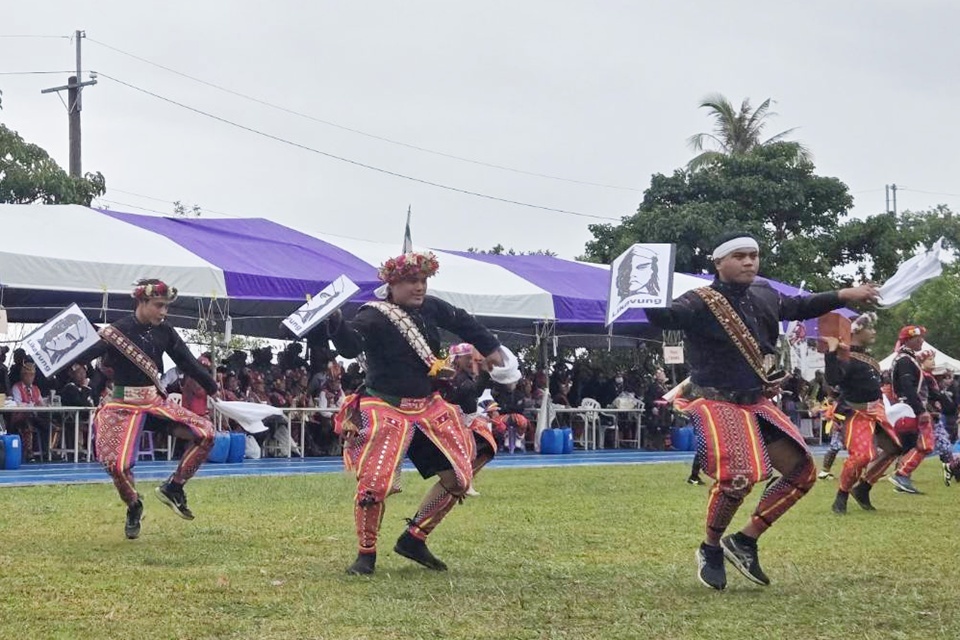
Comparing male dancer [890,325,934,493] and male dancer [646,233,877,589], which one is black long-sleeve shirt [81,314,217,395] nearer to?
male dancer [646,233,877,589]

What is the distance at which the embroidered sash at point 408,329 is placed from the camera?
26.4ft

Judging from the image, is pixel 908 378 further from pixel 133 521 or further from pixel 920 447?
pixel 133 521

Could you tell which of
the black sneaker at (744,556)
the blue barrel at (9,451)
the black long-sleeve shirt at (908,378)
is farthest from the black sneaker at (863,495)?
the blue barrel at (9,451)

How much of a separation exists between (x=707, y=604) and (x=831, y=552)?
2.83 m

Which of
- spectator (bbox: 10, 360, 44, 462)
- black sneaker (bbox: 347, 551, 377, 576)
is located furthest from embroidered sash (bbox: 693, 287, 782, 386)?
spectator (bbox: 10, 360, 44, 462)

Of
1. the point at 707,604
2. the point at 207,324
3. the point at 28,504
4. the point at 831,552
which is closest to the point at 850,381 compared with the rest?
the point at 831,552

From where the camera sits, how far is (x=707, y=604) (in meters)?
6.63

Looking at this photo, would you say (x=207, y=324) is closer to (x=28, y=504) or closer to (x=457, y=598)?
(x=28, y=504)

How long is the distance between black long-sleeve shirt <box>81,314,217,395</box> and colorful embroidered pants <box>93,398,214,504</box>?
20 centimetres

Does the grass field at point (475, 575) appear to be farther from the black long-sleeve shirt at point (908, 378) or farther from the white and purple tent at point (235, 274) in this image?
the white and purple tent at point (235, 274)

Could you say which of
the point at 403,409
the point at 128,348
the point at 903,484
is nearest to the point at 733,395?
the point at 403,409

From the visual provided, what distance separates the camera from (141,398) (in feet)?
33.7

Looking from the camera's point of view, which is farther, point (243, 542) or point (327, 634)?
point (243, 542)

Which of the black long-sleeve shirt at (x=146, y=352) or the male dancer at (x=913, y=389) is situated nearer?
the black long-sleeve shirt at (x=146, y=352)
